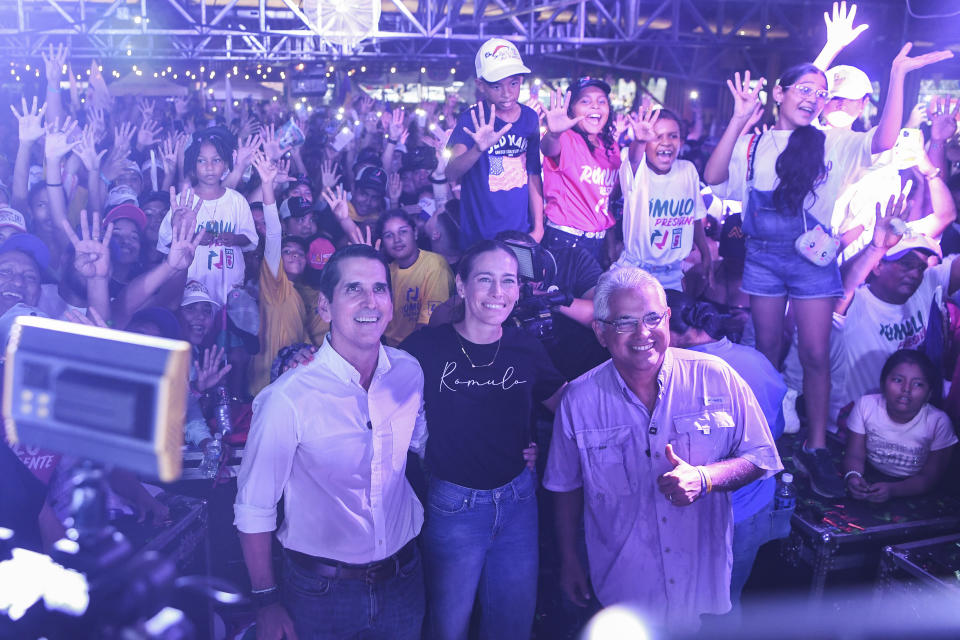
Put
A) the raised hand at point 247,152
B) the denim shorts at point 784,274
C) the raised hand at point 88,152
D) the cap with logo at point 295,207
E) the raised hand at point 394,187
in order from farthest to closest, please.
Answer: the raised hand at point 394,187 → the cap with logo at point 295,207 → the raised hand at point 247,152 → the raised hand at point 88,152 → the denim shorts at point 784,274

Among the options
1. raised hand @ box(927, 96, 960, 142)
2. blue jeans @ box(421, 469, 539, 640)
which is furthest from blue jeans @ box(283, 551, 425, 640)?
raised hand @ box(927, 96, 960, 142)

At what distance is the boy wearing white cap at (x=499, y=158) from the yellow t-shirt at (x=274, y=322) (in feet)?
3.22

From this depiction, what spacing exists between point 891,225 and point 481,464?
2584 mm

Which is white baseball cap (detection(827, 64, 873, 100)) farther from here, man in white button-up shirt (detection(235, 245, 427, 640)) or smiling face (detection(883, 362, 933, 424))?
man in white button-up shirt (detection(235, 245, 427, 640))

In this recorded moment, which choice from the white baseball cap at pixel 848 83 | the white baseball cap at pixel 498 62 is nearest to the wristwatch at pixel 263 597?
the white baseball cap at pixel 498 62

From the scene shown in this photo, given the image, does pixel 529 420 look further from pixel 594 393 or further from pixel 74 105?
pixel 74 105

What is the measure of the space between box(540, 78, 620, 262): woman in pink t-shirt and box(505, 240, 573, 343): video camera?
0.59 m

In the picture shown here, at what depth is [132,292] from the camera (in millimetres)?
3172

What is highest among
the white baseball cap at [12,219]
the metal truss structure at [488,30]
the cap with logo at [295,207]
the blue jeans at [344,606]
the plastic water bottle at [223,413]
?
the metal truss structure at [488,30]

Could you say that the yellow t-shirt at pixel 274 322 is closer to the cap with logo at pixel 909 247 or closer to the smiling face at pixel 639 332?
the smiling face at pixel 639 332

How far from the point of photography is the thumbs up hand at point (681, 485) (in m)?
1.82

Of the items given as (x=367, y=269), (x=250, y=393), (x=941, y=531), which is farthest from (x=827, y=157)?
(x=250, y=393)

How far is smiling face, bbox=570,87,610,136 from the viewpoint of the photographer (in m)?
3.55

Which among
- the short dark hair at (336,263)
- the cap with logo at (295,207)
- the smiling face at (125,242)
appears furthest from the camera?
the cap with logo at (295,207)
